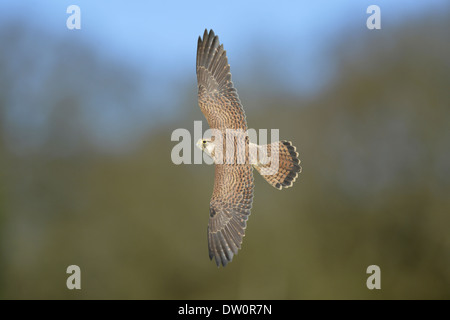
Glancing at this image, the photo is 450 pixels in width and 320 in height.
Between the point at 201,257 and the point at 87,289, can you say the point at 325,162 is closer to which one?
the point at 201,257

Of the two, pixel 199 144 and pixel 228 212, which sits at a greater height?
pixel 199 144

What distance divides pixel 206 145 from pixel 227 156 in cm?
10

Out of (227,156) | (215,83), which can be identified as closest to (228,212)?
(227,156)

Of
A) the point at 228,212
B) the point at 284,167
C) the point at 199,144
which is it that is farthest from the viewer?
the point at 284,167

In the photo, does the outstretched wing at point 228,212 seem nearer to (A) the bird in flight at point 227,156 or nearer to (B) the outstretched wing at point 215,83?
(A) the bird in flight at point 227,156

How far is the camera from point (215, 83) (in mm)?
2141

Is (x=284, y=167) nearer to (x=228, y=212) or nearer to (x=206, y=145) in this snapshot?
(x=228, y=212)

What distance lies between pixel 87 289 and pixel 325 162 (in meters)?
4.36

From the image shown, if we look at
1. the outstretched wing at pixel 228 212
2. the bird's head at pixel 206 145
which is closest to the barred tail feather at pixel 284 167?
the outstretched wing at pixel 228 212

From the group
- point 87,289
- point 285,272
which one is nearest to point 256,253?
point 285,272

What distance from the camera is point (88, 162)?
6953mm

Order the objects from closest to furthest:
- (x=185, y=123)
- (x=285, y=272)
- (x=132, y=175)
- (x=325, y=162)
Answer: (x=185, y=123)
(x=325, y=162)
(x=132, y=175)
(x=285, y=272)

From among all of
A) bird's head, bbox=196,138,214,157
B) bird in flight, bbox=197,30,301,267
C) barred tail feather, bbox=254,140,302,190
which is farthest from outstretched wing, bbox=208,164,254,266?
barred tail feather, bbox=254,140,302,190

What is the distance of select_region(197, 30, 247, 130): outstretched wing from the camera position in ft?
6.65
